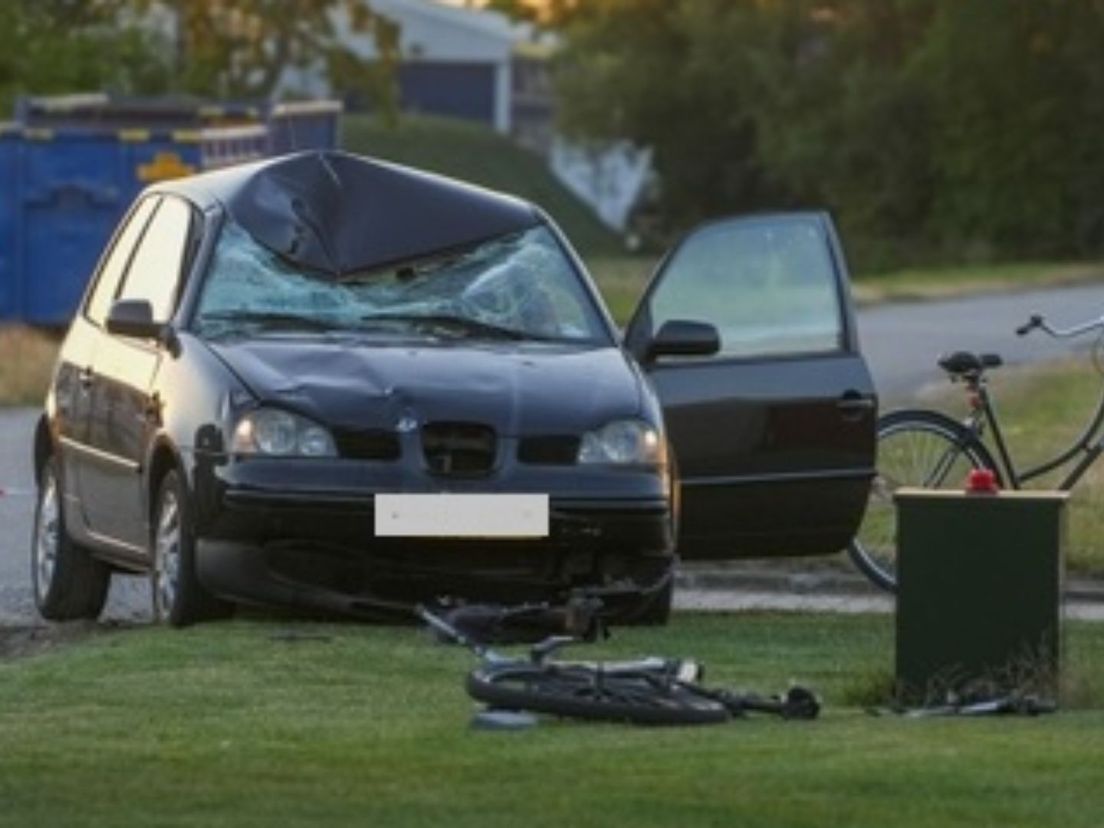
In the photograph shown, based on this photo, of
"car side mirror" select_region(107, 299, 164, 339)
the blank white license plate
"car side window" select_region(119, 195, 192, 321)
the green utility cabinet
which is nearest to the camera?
the green utility cabinet

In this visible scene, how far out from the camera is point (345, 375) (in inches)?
549

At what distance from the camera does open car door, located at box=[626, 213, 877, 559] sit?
15477 millimetres

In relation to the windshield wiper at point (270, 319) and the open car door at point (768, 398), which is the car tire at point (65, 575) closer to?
the windshield wiper at point (270, 319)

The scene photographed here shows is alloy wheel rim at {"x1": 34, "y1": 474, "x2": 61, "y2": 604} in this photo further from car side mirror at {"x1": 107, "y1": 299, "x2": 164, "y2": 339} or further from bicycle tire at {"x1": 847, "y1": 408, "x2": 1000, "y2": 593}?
bicycle tire at {"x1": 847, "y1": 408, "x2": 1000, "y2": 593}

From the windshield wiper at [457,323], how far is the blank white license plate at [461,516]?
1.03 meters

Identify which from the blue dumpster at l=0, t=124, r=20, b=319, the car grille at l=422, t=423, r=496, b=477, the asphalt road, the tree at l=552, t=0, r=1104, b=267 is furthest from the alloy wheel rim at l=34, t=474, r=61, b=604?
the tree at l=552, t=0, r=1104, b=267

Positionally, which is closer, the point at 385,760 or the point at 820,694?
the point at 385,760

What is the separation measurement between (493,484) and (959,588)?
2526 mm

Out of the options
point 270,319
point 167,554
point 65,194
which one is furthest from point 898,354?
point 167,554

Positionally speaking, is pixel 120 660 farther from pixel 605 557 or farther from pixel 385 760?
pixel 385 760

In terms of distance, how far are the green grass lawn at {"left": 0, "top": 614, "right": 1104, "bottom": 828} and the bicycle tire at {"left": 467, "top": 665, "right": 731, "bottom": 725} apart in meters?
0.06

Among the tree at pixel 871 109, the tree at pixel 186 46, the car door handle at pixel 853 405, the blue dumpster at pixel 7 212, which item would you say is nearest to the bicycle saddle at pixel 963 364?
the car door handle at pixel 853 405

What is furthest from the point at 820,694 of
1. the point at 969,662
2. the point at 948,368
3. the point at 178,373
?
the point at 948,368

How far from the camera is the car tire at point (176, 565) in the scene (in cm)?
1406
